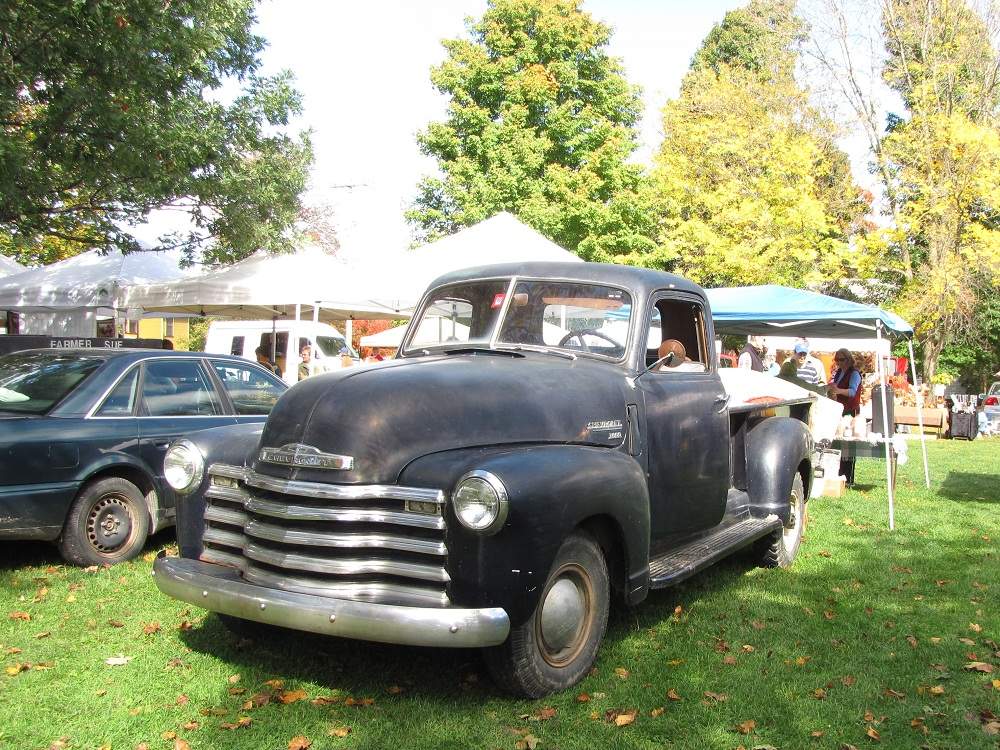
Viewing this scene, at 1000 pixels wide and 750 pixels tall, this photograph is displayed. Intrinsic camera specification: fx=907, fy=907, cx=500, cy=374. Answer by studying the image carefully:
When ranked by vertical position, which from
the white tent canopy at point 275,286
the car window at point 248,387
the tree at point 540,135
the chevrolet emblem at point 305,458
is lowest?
the chevrolet emblem at point 305,458

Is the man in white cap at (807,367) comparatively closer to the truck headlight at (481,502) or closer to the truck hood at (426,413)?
the truck hood at (426,413)

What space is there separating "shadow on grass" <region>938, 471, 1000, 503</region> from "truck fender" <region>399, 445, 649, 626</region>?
880cm

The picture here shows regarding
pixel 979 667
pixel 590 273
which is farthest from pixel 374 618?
pixel 979 667

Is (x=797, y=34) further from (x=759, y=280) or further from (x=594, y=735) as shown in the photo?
(x=594, y=735)

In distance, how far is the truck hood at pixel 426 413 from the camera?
4.02 metres

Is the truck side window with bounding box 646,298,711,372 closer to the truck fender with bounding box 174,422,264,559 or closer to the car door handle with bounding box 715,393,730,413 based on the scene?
the car door handle with bounding box 715,393,730,413

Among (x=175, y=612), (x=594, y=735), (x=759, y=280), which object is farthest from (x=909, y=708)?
(x=759, y=280)

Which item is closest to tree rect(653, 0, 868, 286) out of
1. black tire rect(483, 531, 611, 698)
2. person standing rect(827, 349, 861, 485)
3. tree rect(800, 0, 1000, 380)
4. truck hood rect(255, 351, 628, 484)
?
tree rect(800, 0, 1000, 380)

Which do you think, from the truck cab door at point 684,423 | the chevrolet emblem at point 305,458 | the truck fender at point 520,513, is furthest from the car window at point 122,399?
the truck cab door at point 684,423

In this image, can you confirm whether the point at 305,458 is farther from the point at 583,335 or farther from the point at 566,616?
the point at 583,335

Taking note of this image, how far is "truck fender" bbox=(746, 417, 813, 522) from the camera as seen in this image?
6777 mm

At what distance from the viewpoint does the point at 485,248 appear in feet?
40.4

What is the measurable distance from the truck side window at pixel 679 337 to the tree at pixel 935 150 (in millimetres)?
17337

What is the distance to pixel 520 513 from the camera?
12.7ft
